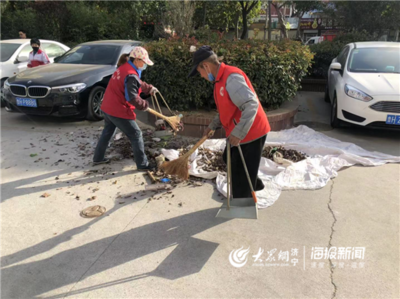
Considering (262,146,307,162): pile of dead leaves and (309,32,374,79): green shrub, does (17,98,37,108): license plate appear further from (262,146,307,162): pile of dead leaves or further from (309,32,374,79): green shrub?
(309,32,374,79): green shrub

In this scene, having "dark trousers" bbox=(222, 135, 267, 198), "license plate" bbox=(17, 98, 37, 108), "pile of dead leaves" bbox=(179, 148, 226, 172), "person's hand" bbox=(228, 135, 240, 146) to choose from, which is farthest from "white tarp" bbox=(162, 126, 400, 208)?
"license plate" bbox=(17, 98, 37, 108)

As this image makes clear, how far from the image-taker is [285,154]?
4.94 m

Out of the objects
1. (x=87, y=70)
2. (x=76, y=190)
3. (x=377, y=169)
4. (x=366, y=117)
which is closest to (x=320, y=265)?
(x=377, y=169)

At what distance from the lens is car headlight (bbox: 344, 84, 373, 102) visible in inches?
213

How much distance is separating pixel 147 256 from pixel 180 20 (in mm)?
9492

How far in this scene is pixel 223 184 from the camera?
3986 millimetres

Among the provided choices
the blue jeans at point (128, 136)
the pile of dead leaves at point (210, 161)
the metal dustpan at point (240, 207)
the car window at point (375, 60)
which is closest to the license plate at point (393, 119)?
the car window at point (375, 60)

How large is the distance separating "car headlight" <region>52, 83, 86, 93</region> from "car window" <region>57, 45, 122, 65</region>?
3.88 ft

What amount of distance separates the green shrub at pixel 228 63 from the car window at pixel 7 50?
4.53 meters

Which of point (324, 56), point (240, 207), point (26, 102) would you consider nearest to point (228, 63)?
point (240, 207)

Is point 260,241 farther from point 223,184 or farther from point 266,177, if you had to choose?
point 266,177

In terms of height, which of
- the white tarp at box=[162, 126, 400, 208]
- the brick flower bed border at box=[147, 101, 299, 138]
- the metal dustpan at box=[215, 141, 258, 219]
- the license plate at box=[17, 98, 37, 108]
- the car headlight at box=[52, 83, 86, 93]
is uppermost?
Answer: the car headlight at box=[52, 83, 86, 93]

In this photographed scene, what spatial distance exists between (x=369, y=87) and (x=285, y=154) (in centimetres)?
203

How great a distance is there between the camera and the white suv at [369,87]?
5297 millimetres
